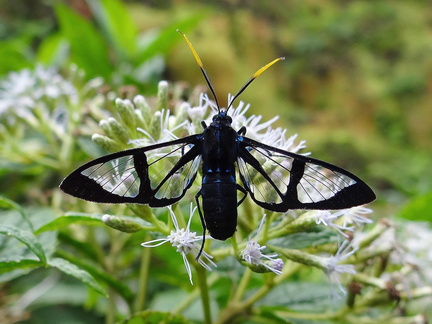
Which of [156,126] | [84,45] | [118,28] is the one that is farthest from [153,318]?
[118,28]

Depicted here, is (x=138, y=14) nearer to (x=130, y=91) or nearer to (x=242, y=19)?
(x=242, y=19)

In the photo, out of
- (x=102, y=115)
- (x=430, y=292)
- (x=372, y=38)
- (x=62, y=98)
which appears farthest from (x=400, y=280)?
(x=372, y=38)

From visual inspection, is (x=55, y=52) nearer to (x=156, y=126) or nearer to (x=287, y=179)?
(x=156, y=126)

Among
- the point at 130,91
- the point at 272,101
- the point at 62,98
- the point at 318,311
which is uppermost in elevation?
the point at 272,101

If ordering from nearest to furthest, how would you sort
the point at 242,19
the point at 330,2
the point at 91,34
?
the point at 91,34 → the point at 242,19 → the point at 330,2

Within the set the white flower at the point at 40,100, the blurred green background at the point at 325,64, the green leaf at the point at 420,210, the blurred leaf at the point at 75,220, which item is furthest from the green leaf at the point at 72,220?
the blurred green background at the point at 325,64
